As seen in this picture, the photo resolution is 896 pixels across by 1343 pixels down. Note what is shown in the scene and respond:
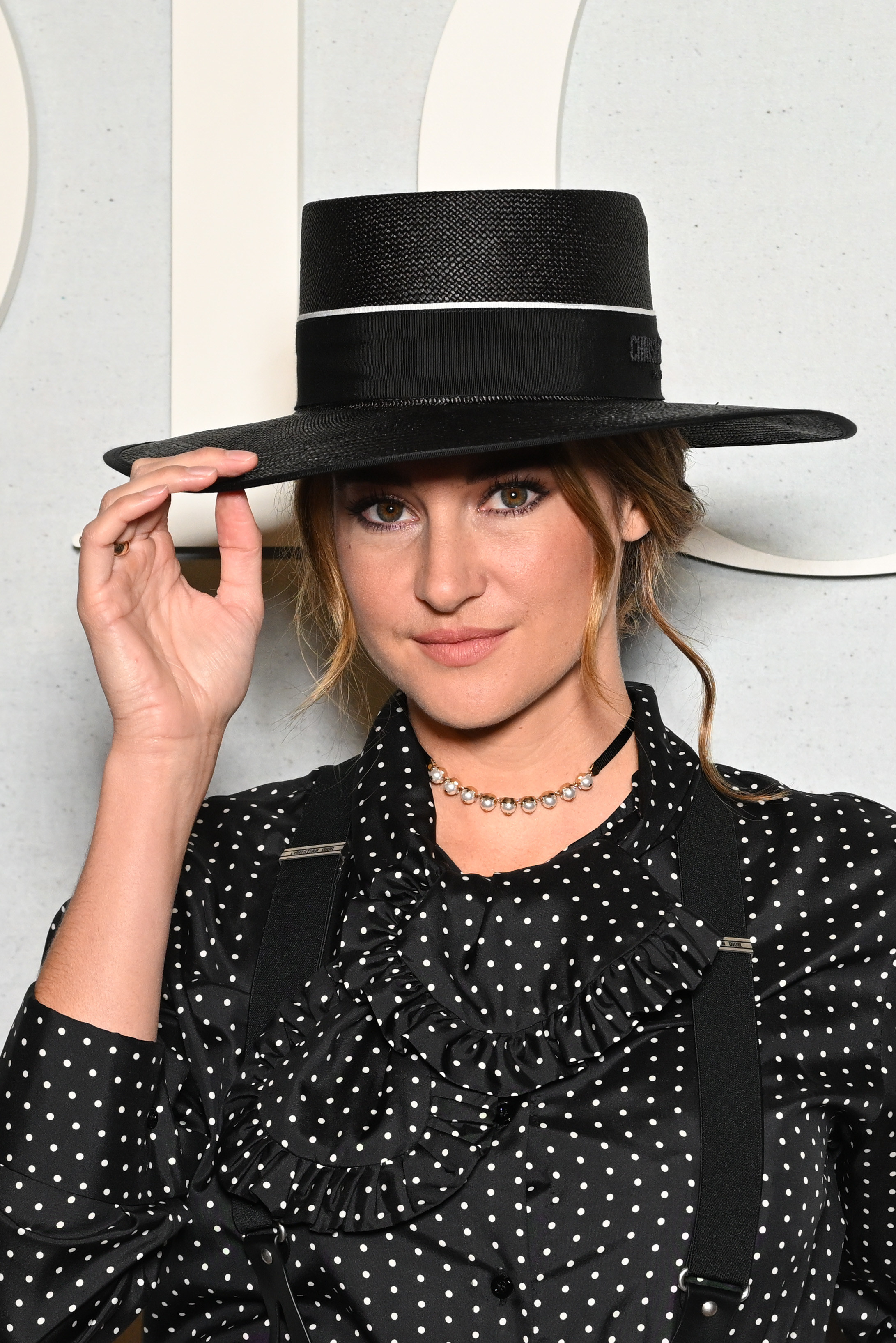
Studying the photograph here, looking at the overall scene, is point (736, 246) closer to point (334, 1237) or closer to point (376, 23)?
point (376, 23)

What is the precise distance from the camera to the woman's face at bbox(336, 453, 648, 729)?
114 cm

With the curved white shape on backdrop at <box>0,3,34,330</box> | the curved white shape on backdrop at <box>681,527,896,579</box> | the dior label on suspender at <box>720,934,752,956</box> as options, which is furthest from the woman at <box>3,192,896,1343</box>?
the curved white shape on backdrop at <box>0,3,34,330</box>

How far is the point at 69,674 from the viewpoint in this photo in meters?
1.74

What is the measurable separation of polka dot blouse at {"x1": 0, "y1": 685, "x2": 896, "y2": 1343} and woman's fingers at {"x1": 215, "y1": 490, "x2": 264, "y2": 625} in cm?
21

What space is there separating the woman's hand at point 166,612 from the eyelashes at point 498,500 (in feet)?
0.37

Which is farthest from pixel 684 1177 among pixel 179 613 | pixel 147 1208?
pixel 179 613

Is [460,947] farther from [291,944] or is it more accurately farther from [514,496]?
[514,496]

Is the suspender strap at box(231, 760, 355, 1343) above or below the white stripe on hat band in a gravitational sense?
below

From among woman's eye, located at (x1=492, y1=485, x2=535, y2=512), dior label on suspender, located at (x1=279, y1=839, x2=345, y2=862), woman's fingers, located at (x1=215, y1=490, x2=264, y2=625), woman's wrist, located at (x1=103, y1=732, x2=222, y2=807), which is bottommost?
dior label on suspender, located at (x1=279, y1=839, x2=345, y2=862)

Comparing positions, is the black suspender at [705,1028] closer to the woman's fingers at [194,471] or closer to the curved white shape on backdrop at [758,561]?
the woman's fingers at [194,471]

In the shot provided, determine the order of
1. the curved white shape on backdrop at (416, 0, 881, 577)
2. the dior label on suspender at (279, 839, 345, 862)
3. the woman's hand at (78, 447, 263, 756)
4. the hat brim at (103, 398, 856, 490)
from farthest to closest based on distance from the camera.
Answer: the curved white shape on backdrop at (416, 0, 881, 577) → the dior label on suspender at (279, 839, 345, 862) → the woman's hand at (78, 447, 263, 756) → the hat brim at (103, 398, 856, 490)

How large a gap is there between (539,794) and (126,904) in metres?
0.39

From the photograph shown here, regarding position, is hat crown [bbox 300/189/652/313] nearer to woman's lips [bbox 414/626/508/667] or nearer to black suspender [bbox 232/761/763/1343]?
woman's lips [bbox 414/626/508/667]

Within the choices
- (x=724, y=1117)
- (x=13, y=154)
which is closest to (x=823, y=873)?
(x=724, y=1117)
